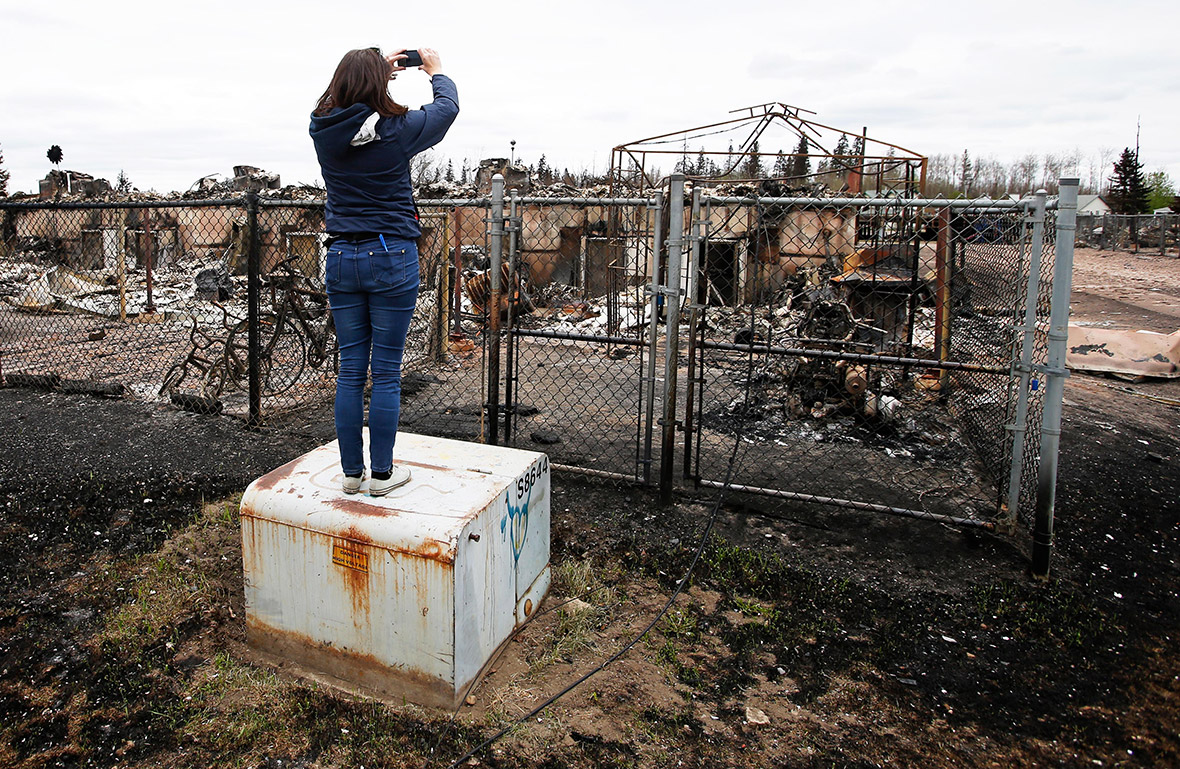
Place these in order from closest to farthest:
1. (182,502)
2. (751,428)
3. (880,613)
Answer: (880,613)
(182,502)
(751,428)

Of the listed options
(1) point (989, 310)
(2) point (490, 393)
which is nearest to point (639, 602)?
(2) point (490, 393)

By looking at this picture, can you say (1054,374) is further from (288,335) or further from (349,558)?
(288,335)

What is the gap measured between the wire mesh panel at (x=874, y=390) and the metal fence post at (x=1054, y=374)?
10.1 inches

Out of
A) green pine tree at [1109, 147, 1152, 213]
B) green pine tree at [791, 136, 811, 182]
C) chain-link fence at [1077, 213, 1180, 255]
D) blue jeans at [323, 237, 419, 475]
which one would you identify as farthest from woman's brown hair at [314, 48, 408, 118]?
green pine tree at [1109, 147, 1152, 213]

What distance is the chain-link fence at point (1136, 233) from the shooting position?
86.3 feet

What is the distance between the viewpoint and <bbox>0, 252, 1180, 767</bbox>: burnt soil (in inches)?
93.4

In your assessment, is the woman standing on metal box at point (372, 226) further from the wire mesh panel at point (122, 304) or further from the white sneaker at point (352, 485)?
the wire mesh panel at point (122, 304)

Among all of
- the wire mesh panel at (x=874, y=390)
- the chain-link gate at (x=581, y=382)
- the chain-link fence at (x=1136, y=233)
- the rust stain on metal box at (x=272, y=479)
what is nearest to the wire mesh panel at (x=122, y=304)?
the chain-link gate at (x=581, y=382)

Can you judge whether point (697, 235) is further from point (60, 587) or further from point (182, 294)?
point (182, 294)

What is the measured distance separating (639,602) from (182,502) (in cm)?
289

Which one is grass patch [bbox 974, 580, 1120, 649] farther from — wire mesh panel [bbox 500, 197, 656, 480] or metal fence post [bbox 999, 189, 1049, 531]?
wire mesh panel [bbox 500, 197, 656, 480]

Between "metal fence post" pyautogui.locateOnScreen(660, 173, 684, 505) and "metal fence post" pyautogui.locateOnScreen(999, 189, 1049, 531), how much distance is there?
5.75 ft

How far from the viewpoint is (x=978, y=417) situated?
561cm

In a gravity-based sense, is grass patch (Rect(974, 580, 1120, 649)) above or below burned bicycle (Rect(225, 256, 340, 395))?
below
